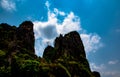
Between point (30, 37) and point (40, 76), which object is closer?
point (40, 76)

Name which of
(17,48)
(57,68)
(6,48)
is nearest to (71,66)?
(57,68)

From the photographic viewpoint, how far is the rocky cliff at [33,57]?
75000 mm

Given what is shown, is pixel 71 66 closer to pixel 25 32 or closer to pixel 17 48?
pixel 17 48

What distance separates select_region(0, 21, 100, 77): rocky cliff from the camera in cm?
7500

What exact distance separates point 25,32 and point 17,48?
1738 cm

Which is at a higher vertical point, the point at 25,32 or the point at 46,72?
the point at 25,32

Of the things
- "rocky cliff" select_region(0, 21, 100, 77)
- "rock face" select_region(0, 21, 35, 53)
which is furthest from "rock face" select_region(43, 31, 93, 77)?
"rock face" select_region(0, 21, 35, 53)

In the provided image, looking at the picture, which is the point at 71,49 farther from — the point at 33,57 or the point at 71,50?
the point at 33,57

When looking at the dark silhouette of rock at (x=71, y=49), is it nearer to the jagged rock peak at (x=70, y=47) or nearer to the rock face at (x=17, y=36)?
the jagged rock peak at (x=70, y=47)

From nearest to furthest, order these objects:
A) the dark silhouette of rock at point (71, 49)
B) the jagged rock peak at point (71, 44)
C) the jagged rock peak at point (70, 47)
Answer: the dark silhouette of rock at point (71, 49)
the jagged rock peak at point (70, 47)
the jagged rock peak at point (71, 44)

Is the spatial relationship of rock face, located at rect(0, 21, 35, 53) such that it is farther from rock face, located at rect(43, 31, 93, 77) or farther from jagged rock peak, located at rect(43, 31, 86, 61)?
rock face, located at rect(43, 31, 93, 77)

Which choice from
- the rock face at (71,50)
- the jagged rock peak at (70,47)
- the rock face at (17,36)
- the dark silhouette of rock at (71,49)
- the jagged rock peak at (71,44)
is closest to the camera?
the rock face at (71,50)

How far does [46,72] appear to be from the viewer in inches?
2844

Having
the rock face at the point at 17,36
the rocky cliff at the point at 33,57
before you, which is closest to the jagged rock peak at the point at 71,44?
the rocky cliff at the point at 33,57
